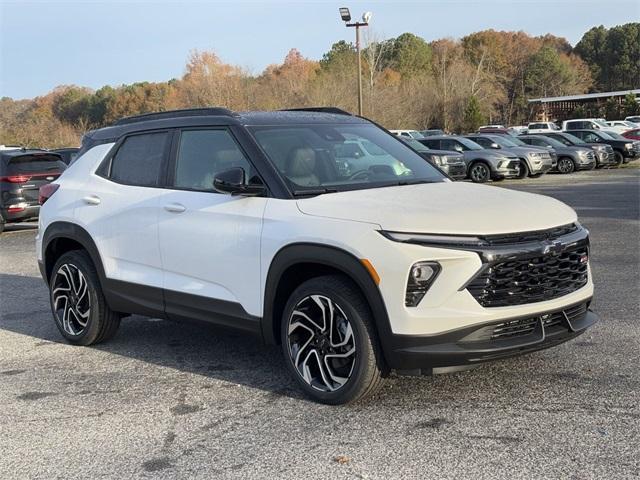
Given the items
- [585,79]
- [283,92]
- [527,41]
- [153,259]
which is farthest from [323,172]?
[527,41]

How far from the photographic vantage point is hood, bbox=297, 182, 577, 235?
4121mm

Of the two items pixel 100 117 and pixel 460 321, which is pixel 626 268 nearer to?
pixel 460 321

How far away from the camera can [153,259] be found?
551cm

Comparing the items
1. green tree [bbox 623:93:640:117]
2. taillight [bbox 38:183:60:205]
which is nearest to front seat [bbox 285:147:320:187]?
taillight [bbox 38:183:60:205]

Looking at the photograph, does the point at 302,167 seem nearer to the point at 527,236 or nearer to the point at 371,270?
the point at 371,270

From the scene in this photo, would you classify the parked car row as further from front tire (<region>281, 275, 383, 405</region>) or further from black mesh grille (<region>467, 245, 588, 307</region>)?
front tire (<region>281, 275, 383, 405</region>)

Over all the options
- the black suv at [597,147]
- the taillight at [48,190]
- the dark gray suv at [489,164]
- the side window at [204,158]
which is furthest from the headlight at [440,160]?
the side window at [204,158]

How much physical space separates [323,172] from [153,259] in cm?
146

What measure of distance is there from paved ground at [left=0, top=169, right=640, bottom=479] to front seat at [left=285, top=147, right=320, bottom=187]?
1366 mm

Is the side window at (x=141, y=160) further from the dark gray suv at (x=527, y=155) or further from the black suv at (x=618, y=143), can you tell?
the black suv at (x=618, y=143)

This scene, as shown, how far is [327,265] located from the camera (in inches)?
174

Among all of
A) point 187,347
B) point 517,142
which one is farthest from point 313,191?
point 517,142

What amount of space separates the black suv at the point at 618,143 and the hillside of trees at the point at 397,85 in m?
21.1

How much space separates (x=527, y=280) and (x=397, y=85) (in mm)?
62240
